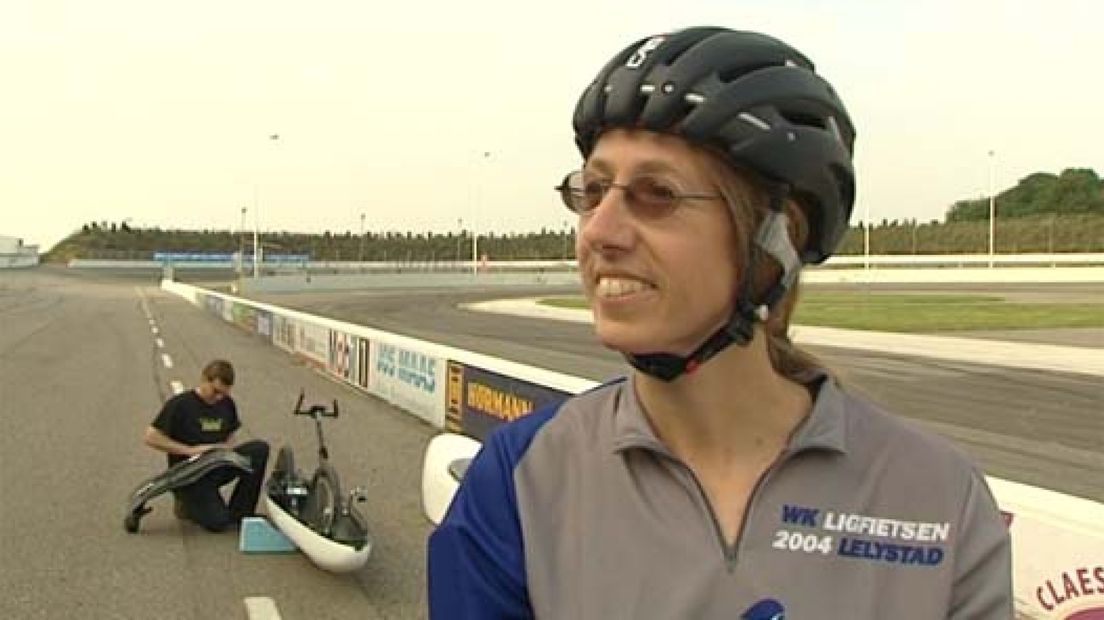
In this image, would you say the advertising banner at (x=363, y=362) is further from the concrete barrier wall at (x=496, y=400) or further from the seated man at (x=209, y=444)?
the seated man at (x=209, y=444)

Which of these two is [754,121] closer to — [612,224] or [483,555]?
[612,224]

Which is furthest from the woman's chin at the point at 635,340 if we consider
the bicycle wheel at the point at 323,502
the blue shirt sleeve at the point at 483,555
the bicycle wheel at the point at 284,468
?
the bicycle wheel at the point at 284,468

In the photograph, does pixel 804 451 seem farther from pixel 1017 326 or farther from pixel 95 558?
pixel 1017 326

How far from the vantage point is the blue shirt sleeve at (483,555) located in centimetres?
165

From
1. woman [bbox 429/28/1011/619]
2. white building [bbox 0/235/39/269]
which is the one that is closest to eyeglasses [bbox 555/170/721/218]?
woman [bbox 429/28/1011/619]

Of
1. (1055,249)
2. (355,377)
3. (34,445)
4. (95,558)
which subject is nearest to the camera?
(95,558)

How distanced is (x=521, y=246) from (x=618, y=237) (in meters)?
167

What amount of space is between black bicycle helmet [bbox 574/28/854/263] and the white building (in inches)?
5943

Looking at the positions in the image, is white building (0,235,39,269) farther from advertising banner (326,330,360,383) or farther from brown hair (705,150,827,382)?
brown hair (705,150,827,382)

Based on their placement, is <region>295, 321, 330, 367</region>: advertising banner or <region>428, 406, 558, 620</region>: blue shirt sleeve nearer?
<region>428, 406, 558, 620</region>: blue shirt sleeve

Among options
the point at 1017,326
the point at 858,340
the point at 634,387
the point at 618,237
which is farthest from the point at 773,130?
the point at 1017,326

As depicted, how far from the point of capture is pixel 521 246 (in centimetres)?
16838

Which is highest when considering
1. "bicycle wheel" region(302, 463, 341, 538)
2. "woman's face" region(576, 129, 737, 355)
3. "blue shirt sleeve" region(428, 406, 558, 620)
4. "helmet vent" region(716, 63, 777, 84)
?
"helmet vent" region(716, 63, 777, 84)

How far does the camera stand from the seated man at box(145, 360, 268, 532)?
30.1ft
